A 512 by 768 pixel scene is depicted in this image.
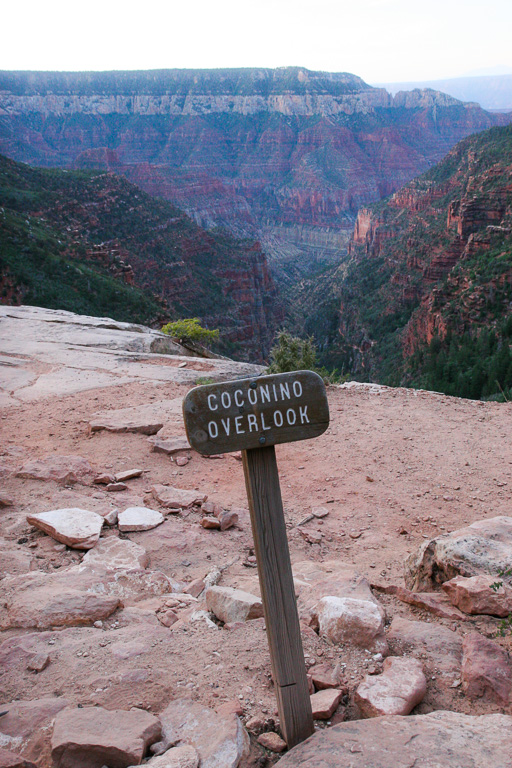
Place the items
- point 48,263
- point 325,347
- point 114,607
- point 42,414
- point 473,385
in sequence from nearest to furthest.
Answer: point 114,607
point 42,414
point 473,385
point 48,263
point 325,347

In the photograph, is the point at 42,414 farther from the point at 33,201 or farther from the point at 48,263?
the point at 33,201

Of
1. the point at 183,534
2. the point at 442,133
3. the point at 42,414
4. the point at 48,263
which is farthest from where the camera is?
the point at 442,133

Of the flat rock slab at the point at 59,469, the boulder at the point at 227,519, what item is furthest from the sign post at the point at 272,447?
the flat rock slab at the point at 59,469

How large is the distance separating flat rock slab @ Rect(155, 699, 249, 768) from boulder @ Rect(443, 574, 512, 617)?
5.86 ft

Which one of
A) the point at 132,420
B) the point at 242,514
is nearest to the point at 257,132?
the point at 132,420

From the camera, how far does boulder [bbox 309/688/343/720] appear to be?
8.73 ft

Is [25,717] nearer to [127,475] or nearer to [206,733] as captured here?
[206,733]

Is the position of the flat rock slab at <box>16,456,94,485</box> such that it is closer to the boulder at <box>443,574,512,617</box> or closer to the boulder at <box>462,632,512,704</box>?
the boulder at <box>443,574,512,617</box>

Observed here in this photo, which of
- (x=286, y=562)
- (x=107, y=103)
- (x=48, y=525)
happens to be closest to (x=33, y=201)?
(x=48, y=525)

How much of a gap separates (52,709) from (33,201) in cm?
3919

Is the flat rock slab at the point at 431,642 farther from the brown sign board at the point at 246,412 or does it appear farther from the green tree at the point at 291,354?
the green tree at the point at 291,354

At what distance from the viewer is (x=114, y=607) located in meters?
3.60

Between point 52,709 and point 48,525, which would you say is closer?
point 52,709

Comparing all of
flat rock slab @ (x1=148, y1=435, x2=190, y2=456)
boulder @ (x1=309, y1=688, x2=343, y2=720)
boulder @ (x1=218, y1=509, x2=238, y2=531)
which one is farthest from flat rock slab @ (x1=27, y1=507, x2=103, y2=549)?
boulder @ (x1=309, y1=688, x2=343, y2=720)
